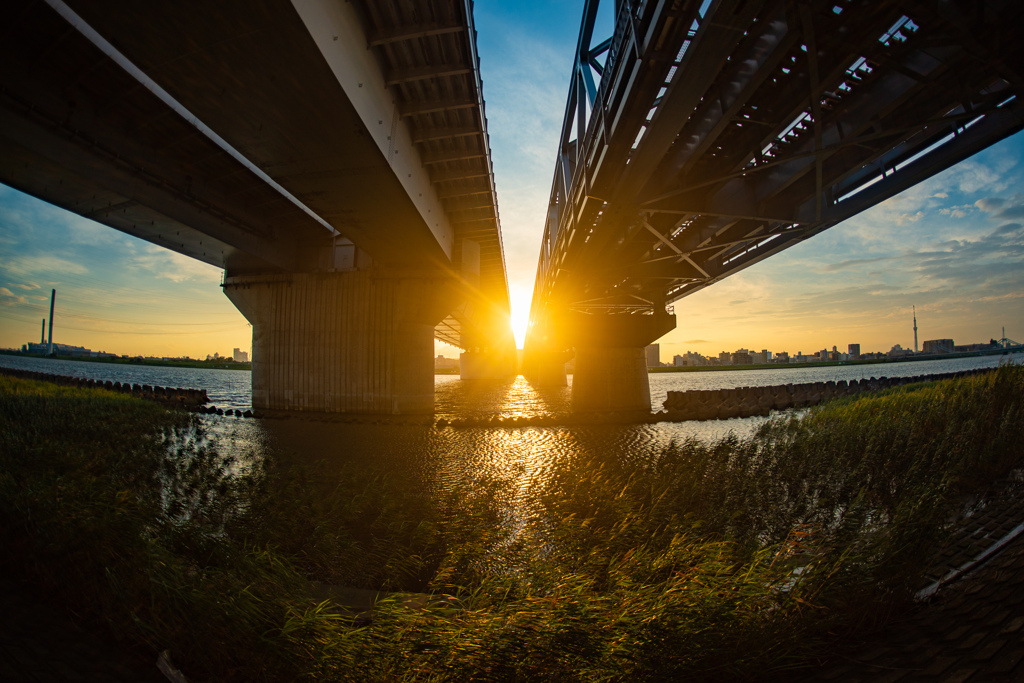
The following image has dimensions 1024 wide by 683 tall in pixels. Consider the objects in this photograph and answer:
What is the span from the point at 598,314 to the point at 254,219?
18.7m

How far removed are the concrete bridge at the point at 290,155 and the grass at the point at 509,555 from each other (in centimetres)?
689

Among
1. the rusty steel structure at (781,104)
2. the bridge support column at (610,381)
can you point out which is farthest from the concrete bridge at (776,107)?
the bridge support column at (610,381)

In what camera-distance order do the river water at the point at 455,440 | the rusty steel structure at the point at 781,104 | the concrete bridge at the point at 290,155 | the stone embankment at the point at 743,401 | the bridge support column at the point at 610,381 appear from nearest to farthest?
1. the rusty steel structure at the point at 781,104
2. the concrete bridge at the point at 290,155
3. the river water at the point at 455,440
4. the stone embankment at the point at 743,401
5. the bridge support column at the point at 610,381

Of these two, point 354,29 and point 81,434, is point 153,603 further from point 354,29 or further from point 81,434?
point 81,434

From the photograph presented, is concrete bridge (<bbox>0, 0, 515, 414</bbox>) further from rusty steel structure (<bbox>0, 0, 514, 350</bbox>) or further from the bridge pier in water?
the bridge pier in water

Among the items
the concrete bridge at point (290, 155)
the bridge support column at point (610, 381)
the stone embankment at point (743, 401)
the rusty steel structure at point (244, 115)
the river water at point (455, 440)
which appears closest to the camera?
the rusty steel structure at point (244, 115)

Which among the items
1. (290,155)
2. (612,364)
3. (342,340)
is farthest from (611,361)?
(290,155)

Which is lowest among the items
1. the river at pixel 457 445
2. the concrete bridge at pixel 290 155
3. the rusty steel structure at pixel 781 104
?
the river at pixel 457 445

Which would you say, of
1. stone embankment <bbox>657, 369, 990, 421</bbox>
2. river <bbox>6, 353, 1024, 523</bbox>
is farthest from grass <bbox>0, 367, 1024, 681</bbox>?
stone embankment <bbox>657, 369, 990, 421</bbox>

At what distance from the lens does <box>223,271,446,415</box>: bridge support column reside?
22.5 meters

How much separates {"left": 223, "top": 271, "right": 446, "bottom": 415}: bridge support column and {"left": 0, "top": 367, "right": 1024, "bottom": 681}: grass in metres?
11.9

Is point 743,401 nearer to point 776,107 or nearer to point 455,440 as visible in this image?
point 455,440

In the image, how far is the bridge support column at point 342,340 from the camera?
73.8ft

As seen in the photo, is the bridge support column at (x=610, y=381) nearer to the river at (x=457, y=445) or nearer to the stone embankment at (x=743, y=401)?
the stone embankment at (x=743, y=401)
